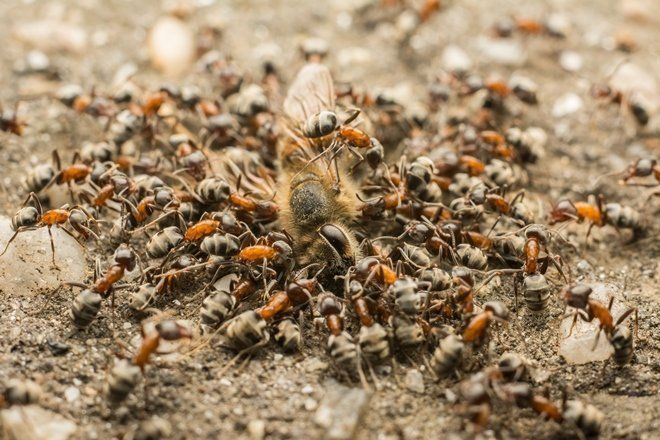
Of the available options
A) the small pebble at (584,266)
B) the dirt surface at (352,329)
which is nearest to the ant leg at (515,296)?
the dirt surface at (352,329)

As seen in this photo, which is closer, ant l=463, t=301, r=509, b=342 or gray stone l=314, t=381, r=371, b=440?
gray stone l=314, t=381, r=371, b=440

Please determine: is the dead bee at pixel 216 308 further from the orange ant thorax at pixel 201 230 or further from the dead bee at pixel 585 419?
the dead bee at pixel 585 419

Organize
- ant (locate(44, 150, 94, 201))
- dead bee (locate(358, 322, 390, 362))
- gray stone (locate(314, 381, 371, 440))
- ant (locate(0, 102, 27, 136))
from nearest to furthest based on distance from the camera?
gray stone (locate(314, 381, 371, 440)) < dead bee (locate(358, 322, 390, 362)) < ant (locate(44, 150, 94, 201)) < ant (locate(0, 102, 27, 136))

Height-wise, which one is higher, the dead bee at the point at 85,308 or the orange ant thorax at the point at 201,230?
the orange ant thorax at the point at 201,230

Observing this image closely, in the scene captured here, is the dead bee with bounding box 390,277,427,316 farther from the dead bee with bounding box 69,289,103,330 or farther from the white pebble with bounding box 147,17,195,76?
the white pebble with bounding box 147,17,195,76

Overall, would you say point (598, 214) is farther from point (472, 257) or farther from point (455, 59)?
point (455, 59)

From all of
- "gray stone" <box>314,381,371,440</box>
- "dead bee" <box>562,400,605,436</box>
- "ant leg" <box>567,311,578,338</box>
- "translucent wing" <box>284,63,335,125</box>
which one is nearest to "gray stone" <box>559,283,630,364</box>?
"ant leg" <box>567,311,578,338</box>

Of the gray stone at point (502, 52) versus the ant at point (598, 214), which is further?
the gray stone at point (502, 52)
